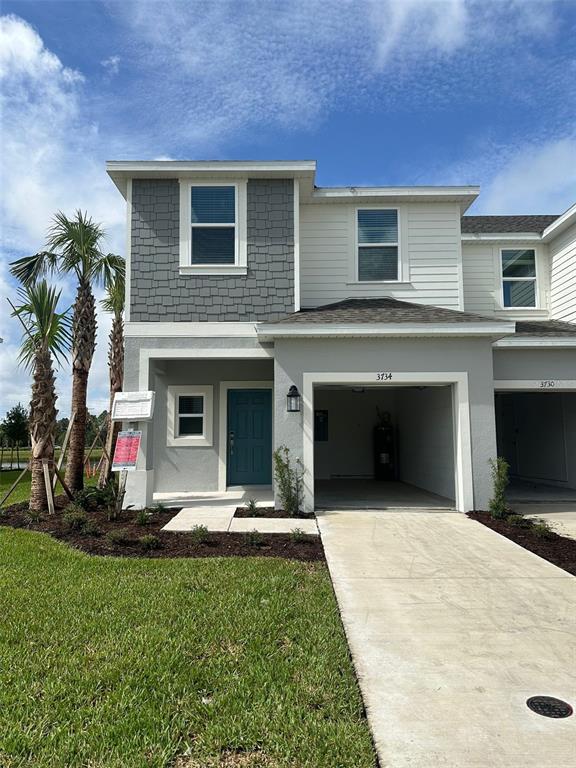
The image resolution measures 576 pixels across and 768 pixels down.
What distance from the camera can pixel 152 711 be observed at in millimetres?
2771

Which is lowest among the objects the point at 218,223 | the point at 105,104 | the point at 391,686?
the point at 391,686

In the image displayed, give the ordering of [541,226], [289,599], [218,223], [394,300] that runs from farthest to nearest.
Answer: [541,226] < [394,300] < [218,223] < [289,599]

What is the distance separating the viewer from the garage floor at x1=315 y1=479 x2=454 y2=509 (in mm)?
9188

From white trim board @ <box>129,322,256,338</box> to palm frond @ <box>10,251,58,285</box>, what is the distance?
3.49 m

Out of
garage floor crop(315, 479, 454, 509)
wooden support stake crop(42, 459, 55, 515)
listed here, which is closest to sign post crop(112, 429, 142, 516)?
wooden support stake crop(42, 459, 55, 515)

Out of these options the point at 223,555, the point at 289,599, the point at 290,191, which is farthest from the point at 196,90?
the point at 289,599

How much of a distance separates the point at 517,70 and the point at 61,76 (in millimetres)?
8008

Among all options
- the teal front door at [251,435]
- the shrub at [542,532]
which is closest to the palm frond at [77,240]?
the teal front door at [251,435]

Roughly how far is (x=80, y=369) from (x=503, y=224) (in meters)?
10.8

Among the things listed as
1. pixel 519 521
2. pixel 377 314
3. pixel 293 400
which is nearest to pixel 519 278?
pixel 377 314

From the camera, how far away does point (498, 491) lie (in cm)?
823

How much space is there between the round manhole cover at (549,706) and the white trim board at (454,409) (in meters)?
5.61

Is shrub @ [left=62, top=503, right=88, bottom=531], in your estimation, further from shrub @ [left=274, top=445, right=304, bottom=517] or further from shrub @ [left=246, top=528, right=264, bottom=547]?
shrub @ [left=274, top=445, right=304, bottom=517]

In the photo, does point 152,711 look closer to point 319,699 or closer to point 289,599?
point 319,699
